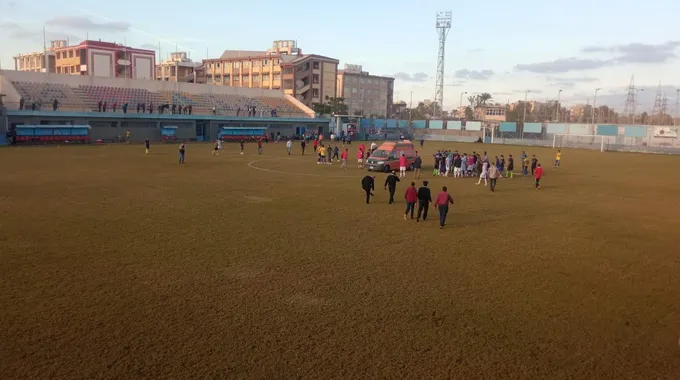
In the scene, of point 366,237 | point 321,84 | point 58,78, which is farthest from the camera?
point 321,84

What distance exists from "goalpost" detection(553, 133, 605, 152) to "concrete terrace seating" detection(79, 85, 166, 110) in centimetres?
5392

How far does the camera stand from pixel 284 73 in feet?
317

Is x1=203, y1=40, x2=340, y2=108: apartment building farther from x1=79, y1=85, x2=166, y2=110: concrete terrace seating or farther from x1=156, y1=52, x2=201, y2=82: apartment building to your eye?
x1=79, y1=85, x2=166, y2=110: concrete terrace seating

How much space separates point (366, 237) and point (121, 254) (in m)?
6.29

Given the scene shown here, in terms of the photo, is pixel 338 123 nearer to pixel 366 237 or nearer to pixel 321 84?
pixel 321 84

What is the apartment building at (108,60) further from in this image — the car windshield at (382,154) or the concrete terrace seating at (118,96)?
the car windshield at (382,154)

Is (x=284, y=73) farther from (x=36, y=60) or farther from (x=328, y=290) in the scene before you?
(x=328, y=290)

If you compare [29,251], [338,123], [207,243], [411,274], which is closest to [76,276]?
[29,251]

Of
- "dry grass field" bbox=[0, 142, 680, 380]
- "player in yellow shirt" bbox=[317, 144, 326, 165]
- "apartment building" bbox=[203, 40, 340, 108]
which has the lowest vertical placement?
"dry grass field" bbox=[0, 142, 680, 380]

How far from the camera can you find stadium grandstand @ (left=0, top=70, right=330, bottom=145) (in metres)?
52.5

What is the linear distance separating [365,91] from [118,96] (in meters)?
70.5

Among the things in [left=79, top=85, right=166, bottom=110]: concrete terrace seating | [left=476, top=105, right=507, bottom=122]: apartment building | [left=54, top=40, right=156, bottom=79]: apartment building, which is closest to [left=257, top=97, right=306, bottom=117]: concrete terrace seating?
[left=79, top=85, right=166, bottom=110]: concrete terrace seating

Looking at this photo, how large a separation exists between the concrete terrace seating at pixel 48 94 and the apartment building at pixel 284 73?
4322 centimetres

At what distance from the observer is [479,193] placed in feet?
75.8
